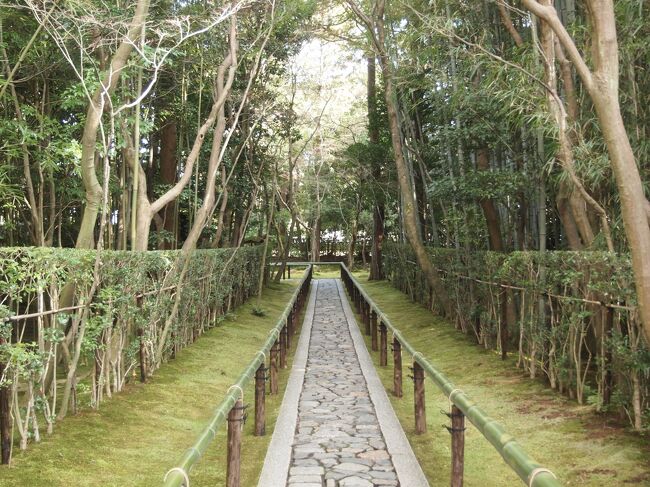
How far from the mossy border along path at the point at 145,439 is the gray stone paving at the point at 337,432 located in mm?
336

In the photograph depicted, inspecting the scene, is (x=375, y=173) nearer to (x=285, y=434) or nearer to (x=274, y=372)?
(x=274, y=372)

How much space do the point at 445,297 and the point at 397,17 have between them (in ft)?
19.9

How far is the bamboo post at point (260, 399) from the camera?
196 inches

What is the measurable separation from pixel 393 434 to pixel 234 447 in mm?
1840

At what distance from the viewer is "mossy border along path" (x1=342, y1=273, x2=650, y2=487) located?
4.00m

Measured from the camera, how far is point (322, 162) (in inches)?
1010

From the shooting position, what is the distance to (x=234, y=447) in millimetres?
3523

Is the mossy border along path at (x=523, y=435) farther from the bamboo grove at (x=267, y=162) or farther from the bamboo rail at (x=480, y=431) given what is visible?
the bamboo rail at (x=480, y=431)

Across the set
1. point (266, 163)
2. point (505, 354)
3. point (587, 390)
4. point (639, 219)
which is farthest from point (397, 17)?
point (639, 219)

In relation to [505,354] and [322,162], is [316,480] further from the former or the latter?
[322,162]

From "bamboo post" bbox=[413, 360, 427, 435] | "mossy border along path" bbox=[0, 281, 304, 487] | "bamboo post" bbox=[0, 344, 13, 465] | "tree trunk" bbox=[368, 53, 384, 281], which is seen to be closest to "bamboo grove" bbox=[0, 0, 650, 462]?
"bamboo post" bbox=[0, 344, 13, 465]

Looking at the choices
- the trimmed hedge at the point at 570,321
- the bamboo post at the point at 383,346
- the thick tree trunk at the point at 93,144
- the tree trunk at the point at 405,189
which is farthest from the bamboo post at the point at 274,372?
the tree trunk at the point at 405,189

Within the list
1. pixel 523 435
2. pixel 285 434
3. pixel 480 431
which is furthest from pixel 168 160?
pixel 480 431

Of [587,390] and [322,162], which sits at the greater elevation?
[322,162]
